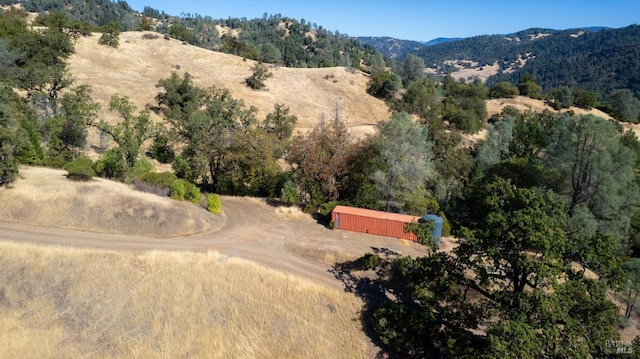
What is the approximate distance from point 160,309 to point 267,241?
37.3 ft

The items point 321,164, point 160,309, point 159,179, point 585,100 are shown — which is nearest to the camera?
point 160,309

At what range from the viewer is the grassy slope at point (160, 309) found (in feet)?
76.2

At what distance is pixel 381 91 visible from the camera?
378 ft

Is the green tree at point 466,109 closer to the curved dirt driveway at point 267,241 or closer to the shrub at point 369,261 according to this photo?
the curved dirt driveway at point 267,241

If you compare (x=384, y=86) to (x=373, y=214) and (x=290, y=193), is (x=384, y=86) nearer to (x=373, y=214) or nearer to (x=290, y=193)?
(x=290, y=193)

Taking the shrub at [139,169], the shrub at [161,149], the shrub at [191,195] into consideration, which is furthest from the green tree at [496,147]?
the shrub at [139,169]

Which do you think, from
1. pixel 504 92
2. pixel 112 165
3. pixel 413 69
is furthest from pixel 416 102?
pixel 112 165

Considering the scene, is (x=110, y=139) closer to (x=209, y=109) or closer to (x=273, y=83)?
(x=209, y=109)

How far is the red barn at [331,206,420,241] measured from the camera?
37.1 meters

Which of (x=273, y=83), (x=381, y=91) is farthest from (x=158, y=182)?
(x=381, y=91)

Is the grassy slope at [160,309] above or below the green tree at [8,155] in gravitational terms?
below

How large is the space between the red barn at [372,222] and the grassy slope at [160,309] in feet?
33.6

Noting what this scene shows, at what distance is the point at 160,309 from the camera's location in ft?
83.6

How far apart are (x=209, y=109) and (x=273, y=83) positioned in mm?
52872
